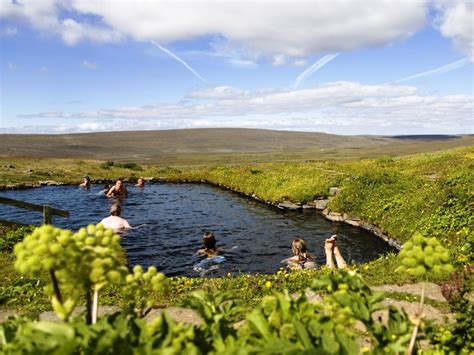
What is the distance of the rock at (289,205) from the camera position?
35719 mm

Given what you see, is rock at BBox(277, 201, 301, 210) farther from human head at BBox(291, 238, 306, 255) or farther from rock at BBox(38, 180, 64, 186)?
rock at BBox(38, 180, 64, 186)

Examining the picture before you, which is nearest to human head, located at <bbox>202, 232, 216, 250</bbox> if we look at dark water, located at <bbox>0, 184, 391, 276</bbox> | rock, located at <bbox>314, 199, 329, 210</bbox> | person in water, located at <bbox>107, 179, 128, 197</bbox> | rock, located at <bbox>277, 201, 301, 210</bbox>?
dark water, located at <bbox>0, 184, 391, 276</bbox>

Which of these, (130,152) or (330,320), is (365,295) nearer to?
(330,320)

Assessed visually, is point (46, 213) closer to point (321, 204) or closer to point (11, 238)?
point (11, 238)

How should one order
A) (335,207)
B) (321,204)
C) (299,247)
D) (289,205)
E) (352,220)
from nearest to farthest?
(299,247)
(352,220)
(335,207)
(321,204)
(289,205)

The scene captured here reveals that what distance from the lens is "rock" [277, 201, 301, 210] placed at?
1406 inches

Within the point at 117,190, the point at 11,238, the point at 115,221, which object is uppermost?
the point at 11,238

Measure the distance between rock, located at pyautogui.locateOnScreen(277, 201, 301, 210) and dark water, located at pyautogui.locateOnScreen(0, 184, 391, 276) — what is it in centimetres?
124

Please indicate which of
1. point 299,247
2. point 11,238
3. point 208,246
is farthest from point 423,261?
point 11,238

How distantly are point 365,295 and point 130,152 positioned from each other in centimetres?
19031

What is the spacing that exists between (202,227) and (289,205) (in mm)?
10042

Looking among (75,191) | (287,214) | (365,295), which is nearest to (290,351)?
(365,295)

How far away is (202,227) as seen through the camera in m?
29.1

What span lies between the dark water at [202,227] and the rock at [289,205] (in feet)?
4.08
